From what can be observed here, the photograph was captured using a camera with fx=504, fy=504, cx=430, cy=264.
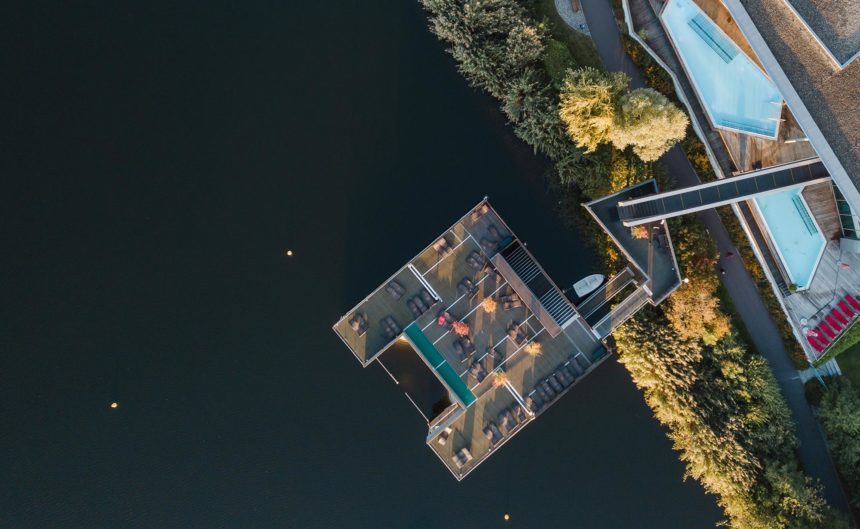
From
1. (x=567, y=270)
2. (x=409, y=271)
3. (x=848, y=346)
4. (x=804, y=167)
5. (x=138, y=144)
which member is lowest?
(x=848, y=346)

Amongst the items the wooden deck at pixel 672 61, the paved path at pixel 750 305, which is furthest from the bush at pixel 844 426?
the wooden deck at pixel 672 61

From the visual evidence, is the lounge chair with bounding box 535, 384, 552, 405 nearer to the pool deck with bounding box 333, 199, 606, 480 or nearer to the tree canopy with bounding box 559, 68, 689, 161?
the pool deck with bounding box 333, 199, 606, 480

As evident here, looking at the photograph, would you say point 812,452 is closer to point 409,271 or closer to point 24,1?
point 409,271

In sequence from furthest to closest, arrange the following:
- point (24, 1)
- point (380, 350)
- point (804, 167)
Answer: point (24, 1), point (380, 350), point (804, 167)

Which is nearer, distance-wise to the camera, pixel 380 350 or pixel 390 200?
pixel 380 350

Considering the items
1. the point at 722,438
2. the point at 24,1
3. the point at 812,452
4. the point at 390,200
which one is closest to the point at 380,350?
the point at 390,200

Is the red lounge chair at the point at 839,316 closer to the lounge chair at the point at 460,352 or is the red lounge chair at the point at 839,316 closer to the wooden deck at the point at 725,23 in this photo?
the wooden deck at the point at 725,23
